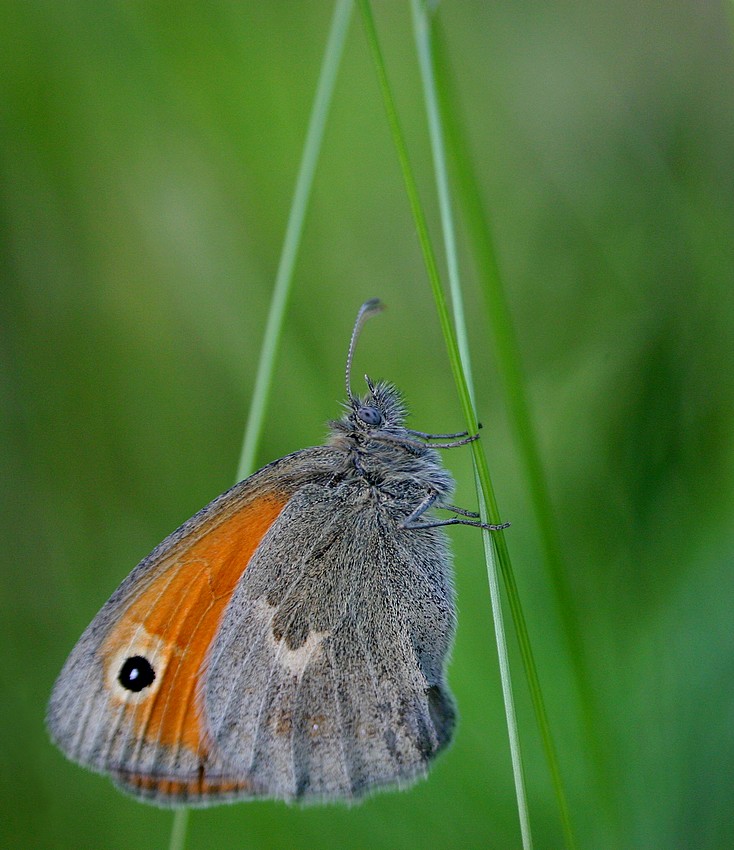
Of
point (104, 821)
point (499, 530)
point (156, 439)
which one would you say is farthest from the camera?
point (156, 439)

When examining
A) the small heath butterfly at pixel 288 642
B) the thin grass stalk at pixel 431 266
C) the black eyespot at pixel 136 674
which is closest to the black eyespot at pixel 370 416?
the small heath butterfly at pixel 288 642

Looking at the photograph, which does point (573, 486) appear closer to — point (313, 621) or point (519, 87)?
point (313, 621)

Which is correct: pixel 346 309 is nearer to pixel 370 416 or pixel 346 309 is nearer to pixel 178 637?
pixel 370 416

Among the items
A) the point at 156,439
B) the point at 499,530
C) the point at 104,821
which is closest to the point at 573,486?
the point at 499,530

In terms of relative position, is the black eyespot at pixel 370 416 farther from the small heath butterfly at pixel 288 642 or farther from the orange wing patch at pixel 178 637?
the orange wing patch at pixel 178 637

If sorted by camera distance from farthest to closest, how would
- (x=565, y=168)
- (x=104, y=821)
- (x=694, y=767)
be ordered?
(x=565, y=168), (x=104, y=821), (x=694, y=767)
